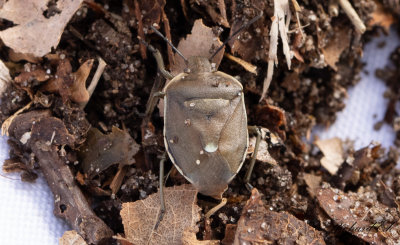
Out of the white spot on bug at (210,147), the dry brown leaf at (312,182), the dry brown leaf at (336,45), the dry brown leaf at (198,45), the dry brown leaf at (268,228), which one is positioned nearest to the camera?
the dry brown leaf at (268,228)

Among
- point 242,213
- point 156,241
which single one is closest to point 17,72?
point 156,241

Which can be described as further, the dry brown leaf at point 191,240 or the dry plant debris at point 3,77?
the dry plant debris at point 3,77

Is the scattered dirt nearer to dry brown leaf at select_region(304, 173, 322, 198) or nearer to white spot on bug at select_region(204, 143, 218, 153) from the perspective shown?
dry brown leaf at select_region(304, 173, 322, 198)

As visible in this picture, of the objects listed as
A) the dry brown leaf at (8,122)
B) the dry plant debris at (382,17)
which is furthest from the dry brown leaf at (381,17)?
the dry brown leaf at (8,122)

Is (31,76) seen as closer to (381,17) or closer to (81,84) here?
(81,84)

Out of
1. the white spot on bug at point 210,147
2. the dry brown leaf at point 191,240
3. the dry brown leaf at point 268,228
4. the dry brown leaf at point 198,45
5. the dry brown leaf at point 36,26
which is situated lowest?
the dry brown leaf at point 191,240

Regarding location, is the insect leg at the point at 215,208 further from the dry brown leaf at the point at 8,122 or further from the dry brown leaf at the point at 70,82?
the dry brown leaf at the point at 8,122

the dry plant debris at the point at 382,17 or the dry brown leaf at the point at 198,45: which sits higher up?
the dry brown leaf at the point at 198,45
